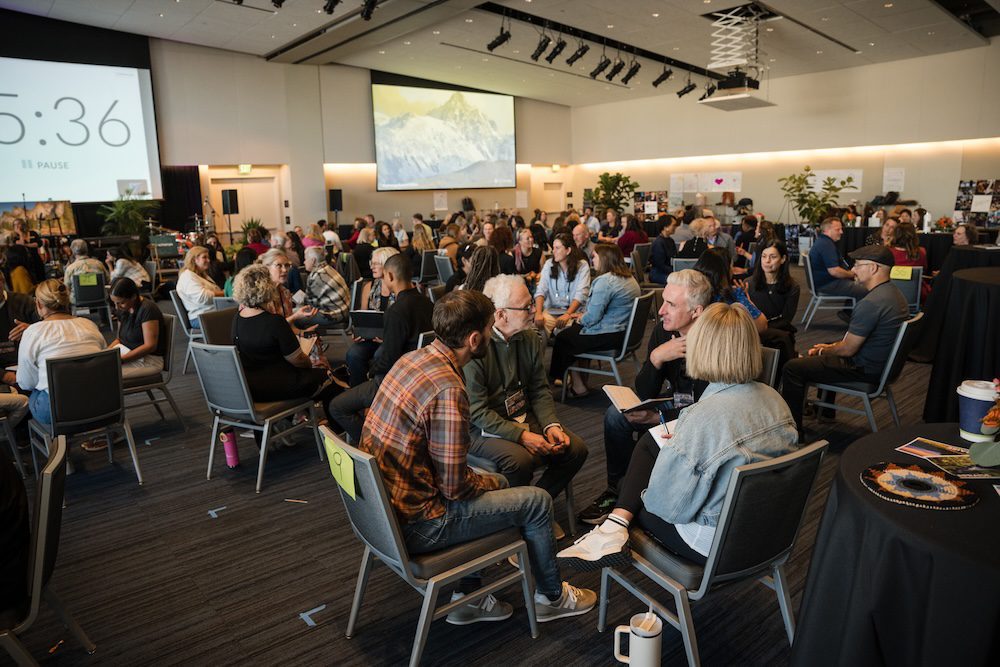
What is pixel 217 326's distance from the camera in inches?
176

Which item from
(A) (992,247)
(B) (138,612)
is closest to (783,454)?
(B) (138,612)

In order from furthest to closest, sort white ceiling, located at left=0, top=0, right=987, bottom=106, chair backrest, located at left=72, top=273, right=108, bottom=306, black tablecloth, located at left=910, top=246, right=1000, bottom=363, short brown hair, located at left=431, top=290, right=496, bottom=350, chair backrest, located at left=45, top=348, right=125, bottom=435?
white ceiling, located at left=0, top=0, right=987, bottom=106 < chair backrest, located at left=72, top=273, right=108, bottom=306 < black tablecloth, located at left=910, top=246, right=1000, bottom=363 < chair backrest, located at left=45, top=348, right=125, bottom=435 < short brown hair, located at left=431, top=290, right=496, bottom=350

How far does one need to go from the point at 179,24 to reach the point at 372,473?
13.2 metres

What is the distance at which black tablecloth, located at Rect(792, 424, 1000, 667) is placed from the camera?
1333 mm

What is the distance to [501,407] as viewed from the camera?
2.96 meters

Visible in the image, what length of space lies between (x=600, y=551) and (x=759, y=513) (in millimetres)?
495

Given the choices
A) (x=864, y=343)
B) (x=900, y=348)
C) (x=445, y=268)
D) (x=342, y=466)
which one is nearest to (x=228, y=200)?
(x=445, y=268)

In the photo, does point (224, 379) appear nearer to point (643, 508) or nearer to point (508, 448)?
point (508, 448)

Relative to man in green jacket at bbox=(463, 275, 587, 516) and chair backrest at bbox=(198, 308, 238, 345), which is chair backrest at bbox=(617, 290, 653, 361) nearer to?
man in green jacket at bbox=(463, 275, 587, 516)

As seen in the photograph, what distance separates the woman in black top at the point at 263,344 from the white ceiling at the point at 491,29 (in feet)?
27.3

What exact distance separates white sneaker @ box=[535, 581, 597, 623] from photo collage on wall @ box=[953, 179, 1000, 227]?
14.3m

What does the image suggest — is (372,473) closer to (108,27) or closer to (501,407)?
(501,407)

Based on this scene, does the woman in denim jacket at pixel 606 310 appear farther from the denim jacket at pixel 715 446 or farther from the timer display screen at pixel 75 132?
the timer display screen at pixel 75 132

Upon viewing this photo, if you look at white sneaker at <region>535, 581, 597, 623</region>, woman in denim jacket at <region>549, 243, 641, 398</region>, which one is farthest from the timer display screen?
white sneaker at <region>535, 581, 597, 623</region>
